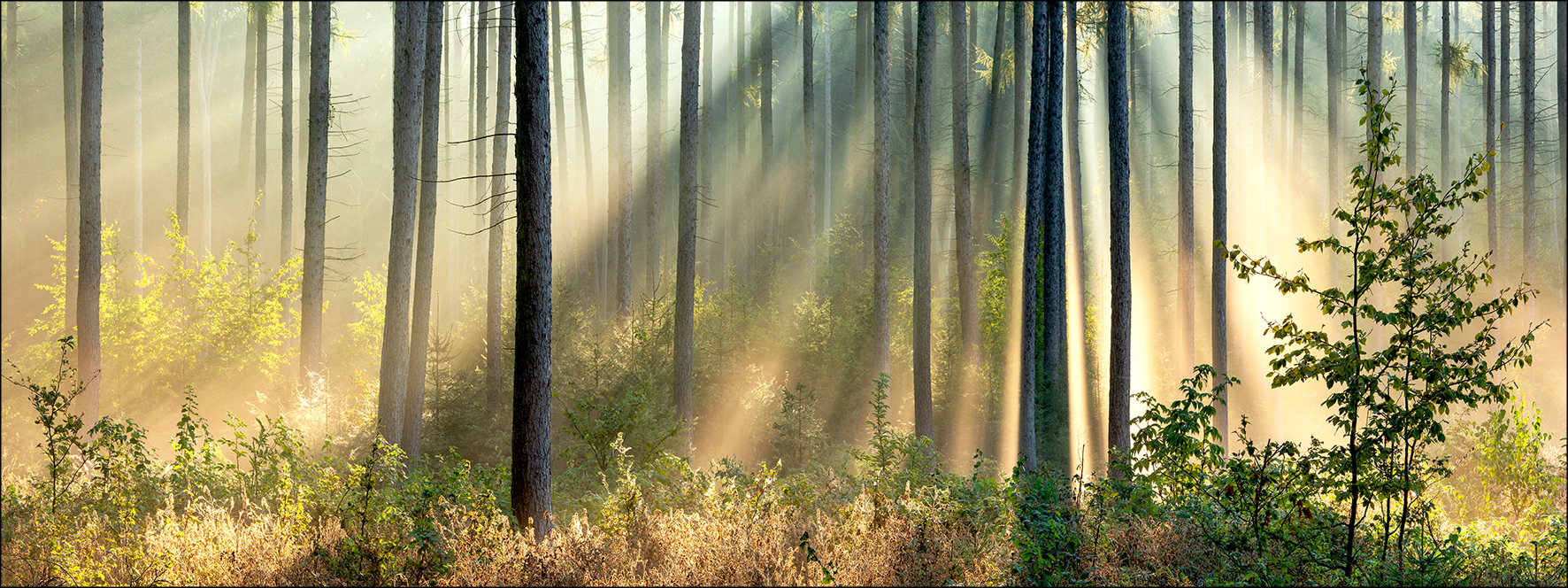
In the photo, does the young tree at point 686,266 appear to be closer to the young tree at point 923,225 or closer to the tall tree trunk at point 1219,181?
the young tree at point 923,225

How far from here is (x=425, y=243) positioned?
12.2 m

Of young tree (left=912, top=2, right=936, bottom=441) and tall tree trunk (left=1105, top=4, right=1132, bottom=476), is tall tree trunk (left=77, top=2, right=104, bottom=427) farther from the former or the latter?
tall tree trunk (left=1105, top=4, right=1132, bottom=476)

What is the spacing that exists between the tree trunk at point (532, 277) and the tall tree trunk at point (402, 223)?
15.2ft

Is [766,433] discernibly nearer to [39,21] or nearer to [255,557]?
[255,557]

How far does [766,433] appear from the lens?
15.3m

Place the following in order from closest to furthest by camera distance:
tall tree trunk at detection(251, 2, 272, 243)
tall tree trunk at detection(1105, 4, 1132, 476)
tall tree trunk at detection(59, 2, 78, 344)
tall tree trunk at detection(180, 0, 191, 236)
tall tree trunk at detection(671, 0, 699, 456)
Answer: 1. tall tree trunk at detection(1105, 4, 1132, 476)
2. tall tree trunk at detection(671, 0, 699, 456)
3. tall tree trunk at detection(59, 2, 78, 344)
4. tall tree trunk at detection(180, 0, 191, 236)
5. tall tree trunk at detection(251, 2, 272, 243)

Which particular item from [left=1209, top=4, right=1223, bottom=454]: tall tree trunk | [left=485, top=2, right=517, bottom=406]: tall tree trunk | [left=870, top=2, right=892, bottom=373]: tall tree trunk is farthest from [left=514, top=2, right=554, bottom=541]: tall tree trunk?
[left=1209, top=4, right=1223, bottom=454]: tall tree trunk

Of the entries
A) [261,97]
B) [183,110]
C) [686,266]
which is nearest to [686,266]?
[686,266]

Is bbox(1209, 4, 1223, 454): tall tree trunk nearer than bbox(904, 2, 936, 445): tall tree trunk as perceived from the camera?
No

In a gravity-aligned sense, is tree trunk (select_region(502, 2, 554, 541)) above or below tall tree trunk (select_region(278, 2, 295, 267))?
below

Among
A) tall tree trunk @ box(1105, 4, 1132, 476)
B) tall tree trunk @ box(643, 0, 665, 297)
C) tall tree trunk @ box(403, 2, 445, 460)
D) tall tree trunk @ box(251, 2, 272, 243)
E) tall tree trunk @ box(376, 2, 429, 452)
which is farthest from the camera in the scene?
tall tree trunk @ box(251, 2, 272, 243)

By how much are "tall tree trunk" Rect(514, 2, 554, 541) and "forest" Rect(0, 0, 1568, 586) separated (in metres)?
0.05

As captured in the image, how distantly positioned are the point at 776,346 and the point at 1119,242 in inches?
391

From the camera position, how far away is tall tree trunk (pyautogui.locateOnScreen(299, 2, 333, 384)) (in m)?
12.0
